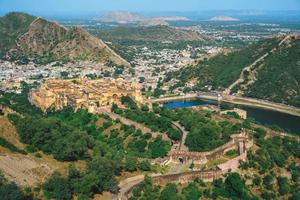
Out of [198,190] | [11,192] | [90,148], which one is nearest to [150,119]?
[90,148]

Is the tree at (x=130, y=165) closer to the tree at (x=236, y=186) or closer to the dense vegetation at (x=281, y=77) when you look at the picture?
the tree at (x=236, y=186)

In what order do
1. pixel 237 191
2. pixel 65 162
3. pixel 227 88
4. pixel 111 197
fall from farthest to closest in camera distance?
pixel 227 88, pixel 65 162, pixel 237 191, pixel 111 197

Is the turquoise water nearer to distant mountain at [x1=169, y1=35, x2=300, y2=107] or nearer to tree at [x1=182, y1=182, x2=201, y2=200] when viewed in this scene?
distant mountain at [x1=169, y1=35, x2=300, y2=107]

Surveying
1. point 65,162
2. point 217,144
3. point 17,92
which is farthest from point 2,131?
point 17,92

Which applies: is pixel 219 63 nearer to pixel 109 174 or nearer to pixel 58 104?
pixel 58 104

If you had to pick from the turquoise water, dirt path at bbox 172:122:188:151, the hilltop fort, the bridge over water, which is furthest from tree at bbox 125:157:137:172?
the bridge over water

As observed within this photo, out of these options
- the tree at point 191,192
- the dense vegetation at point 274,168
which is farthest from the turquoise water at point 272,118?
the tree at point 191,192

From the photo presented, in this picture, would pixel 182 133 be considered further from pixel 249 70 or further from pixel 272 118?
pixel 249 70
